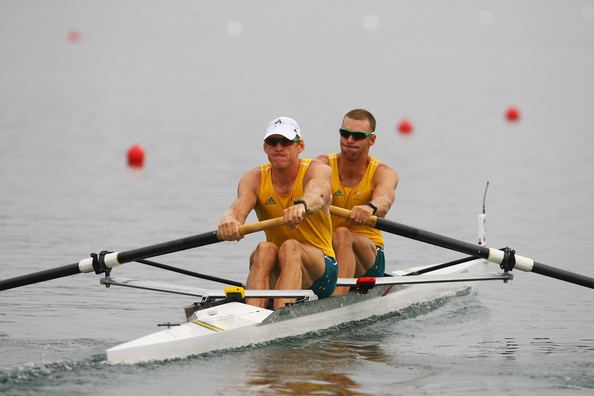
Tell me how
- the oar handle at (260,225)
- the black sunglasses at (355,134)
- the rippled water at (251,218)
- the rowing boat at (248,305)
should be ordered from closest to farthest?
the rowing boat at (248,305)
the rippled water at (251,218)
the oar handle at (260,225)
the black sunglasses at (355,134)

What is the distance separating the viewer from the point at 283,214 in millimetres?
9859

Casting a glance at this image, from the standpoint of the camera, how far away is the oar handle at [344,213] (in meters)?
10.3

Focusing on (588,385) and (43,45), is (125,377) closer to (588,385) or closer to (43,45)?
(588,385)

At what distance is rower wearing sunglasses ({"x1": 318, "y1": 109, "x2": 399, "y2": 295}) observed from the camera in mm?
10875

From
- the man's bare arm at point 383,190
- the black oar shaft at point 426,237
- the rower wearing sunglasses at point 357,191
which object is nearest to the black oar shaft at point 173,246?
the black oar shaft at point 426,237

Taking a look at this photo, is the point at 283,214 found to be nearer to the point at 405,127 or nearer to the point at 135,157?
the point at 135,157

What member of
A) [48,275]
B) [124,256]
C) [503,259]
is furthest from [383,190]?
[48,275]

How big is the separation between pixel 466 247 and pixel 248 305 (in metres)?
1.93

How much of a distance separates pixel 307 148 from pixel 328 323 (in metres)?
15.5

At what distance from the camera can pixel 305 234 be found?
10.1 metres

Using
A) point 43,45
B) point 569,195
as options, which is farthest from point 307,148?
point 43,45

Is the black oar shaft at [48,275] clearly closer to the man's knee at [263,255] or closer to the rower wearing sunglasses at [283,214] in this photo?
the rower wearing sunglasses at [283,214]

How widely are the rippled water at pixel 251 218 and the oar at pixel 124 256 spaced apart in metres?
0.52

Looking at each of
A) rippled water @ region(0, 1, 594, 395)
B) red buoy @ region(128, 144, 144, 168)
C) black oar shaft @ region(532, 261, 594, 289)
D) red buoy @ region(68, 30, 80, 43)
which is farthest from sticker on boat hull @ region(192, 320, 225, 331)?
red buoy @ region(68, 30, 80, 43)
